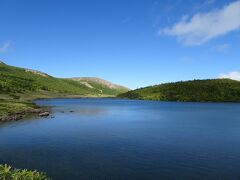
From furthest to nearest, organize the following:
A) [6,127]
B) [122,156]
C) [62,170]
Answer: [6,127], [122,156], [62,170]

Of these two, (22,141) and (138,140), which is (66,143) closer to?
(22,141)

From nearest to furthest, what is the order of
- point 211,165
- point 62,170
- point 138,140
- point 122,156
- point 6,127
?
point 62,170, point 211,165, point 122,156, point 138,140, point 6,127

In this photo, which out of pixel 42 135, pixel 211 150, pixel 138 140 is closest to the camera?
pixel 211 150

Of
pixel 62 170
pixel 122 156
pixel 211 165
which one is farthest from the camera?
pixel 122 156

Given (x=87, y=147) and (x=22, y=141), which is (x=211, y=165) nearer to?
(x=87, y=147)

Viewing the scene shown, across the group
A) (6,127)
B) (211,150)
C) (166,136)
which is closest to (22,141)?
(6,127)

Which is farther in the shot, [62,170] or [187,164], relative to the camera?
[187,164]

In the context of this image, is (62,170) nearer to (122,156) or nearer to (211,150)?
(122,156)

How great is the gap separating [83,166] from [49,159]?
25.7ft

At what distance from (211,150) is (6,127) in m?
61.6

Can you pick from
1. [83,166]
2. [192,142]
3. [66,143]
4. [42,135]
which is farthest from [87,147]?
[192,142]

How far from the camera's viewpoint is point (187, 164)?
50.3 metres

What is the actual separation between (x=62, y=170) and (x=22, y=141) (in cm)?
2789

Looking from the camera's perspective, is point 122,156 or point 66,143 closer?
point 122,156
